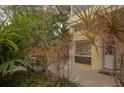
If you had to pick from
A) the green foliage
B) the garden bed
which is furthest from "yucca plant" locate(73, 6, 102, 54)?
the green foliage

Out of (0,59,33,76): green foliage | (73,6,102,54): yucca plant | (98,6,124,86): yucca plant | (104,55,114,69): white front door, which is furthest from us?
(104,55,114,69): white front door

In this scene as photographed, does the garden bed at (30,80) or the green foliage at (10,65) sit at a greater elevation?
the green foliage at (10,65)

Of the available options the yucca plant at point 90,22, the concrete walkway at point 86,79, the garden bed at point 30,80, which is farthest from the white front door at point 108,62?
the yucca plant at point 90,22

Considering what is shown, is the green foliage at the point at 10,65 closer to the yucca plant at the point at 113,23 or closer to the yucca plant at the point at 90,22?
the yucca plant at the point at 90,22

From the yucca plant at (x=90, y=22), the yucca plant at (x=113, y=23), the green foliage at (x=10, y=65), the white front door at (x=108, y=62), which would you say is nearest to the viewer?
the yucca plant at (x=113, y=23)

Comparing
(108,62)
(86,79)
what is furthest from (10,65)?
(108,62)

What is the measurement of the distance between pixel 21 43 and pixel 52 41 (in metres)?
0.62

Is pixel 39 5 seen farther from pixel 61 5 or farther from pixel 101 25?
pixel 101 25

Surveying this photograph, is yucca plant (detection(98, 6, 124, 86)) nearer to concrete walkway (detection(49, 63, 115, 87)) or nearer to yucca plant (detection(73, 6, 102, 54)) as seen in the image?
yucca plant (detection(73, 6, 102, 54))

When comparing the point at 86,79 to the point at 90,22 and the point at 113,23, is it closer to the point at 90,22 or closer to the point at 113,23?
the point at 90,22
